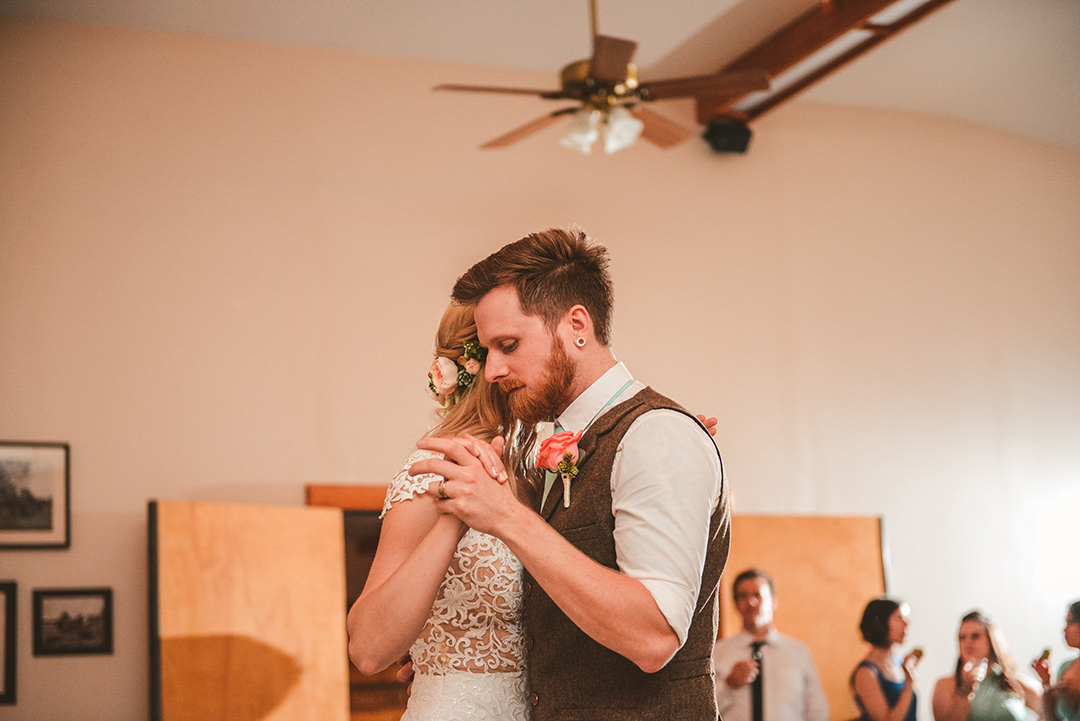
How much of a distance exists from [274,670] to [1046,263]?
6.48m

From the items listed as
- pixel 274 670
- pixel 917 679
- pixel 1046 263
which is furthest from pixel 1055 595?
pixel 274 670

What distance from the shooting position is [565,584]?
5.32 ft

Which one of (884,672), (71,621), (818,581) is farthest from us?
(818,581)

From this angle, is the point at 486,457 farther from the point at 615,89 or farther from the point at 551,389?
the point at 615,89

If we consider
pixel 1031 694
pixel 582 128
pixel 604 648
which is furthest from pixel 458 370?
pixel 1031 694

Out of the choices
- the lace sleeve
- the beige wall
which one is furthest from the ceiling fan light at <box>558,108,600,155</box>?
the lace sleeve

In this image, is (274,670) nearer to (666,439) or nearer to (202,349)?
(202,349)

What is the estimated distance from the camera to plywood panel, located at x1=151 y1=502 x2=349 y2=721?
514 cm

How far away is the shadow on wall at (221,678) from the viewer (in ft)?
16.7

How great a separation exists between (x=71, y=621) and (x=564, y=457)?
4.58m

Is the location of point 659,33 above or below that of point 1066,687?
above

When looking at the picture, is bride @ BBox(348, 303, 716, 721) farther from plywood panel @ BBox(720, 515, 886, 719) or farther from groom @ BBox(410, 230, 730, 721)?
plywood panel @ BBox(720, 515, 886, 719)

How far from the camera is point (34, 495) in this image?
5.62 meters

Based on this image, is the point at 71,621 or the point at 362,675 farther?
the point at 362,675
